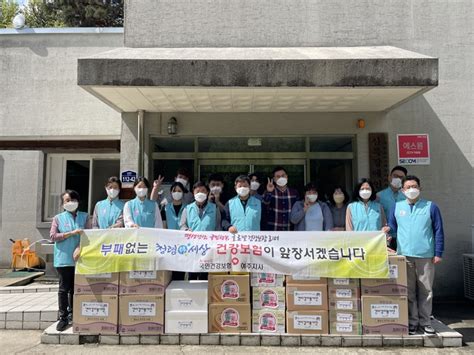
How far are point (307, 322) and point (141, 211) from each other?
8.68 ft

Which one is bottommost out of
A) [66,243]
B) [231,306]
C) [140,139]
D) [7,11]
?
[231,306]

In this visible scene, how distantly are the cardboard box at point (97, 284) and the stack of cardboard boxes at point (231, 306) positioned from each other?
123 centimetres

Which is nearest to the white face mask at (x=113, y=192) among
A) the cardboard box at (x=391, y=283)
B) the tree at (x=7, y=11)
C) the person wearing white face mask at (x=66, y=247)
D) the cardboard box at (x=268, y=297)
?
the person wearing white face mask at (x=66, y=247)

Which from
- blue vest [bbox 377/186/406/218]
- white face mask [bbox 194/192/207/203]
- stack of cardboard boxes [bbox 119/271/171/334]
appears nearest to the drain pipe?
white face mask [bbox 194/192/207/203]

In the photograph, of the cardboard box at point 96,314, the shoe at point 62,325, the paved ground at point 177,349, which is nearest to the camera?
the paved ground at point 177,349

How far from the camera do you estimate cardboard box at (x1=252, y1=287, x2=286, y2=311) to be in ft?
16.7

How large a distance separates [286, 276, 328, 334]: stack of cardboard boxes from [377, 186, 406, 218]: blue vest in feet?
5.38

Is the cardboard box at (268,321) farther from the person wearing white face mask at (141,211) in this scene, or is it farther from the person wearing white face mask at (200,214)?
the person wearing white face mask at (141,211)

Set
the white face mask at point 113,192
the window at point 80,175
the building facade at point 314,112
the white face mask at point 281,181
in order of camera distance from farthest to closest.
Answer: the window at point 80,175 → the building facade at point 314,112 → the white face mask at point 281,181 → the white face mask at point 113,192

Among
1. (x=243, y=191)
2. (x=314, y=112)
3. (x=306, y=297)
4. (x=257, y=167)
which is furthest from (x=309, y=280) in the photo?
(x=314, y=112)

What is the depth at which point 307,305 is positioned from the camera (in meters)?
5.05

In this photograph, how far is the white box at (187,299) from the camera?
5070 mm

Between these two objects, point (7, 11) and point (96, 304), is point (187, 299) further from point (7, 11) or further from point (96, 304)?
point (7, 11)

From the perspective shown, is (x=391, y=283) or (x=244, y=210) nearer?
(x=391, y=283)
